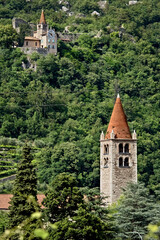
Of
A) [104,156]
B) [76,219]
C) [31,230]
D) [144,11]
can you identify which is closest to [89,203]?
[76,219]

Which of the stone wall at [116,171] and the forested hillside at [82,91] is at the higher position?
the forested hillside at [82,91]

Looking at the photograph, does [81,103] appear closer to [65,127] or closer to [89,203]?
[65,127]

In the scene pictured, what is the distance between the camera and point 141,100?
367ft

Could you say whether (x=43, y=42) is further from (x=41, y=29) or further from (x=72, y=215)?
(x=72, y=215)

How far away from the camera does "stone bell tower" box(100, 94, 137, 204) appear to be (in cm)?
6044

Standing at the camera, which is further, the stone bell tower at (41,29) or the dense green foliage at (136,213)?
the stone bell tower at (41,29)

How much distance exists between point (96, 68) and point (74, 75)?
20.6 feet

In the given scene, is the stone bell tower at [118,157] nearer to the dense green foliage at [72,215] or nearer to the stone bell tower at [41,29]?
the dense green foliage at [72,215]

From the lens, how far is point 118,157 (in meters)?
61.7

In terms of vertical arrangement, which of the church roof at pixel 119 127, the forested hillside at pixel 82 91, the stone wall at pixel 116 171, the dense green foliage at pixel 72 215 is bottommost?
the dense green foliage at pixel 72 215

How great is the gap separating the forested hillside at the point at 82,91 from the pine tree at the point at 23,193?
3711cm

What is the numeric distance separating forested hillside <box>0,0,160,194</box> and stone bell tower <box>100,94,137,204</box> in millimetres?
20744

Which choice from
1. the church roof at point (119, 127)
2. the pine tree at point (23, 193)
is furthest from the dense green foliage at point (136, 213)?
the church roof at point (119, 127)

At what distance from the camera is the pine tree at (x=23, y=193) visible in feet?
137
